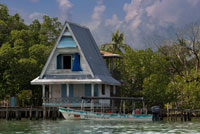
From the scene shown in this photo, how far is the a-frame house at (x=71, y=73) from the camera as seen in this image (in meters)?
46.2

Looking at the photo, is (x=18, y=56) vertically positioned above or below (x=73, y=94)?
above

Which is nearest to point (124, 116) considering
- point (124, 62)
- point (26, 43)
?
point (124, 62)

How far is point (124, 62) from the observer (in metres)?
54.2

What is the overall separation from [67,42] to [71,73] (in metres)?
3.17

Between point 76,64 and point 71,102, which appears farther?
point 76,64

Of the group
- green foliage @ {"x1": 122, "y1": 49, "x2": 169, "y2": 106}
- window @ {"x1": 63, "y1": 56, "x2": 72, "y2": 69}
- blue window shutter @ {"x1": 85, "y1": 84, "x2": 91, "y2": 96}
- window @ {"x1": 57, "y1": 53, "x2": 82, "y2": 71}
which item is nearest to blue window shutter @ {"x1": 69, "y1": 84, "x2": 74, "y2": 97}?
blue window shutter @ {"x1": 85, "y1": 84, "x2": 91, "y2": 96}

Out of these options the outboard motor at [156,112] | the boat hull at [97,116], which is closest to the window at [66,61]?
the boat hull at [97,116]

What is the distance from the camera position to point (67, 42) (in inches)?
1843

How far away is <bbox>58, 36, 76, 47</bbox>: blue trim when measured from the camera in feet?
153

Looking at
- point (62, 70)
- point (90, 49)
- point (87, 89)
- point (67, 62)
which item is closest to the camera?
point (62, 70)

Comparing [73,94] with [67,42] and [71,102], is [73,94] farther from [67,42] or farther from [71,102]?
[67,42]

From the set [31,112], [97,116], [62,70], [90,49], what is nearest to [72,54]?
[62,70]

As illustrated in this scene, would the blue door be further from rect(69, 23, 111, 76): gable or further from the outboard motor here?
the outboard motor

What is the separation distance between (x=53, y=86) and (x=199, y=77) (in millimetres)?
17006
